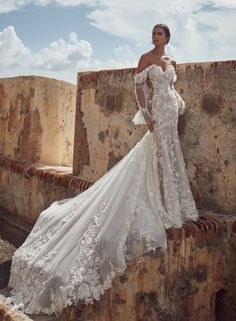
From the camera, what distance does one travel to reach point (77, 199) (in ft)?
13.6

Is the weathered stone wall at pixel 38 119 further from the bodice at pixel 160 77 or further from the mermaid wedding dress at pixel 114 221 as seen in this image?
the bodice at pixel 160 77

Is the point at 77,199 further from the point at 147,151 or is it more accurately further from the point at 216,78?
the point at 216,78

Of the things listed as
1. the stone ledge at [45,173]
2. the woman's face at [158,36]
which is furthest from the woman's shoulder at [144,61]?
the stone ledge at [45,173]

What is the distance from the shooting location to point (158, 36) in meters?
3.58

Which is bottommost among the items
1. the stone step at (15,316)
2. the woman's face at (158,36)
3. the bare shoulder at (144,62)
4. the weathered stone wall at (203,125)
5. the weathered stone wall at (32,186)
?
the stone step at (15,316)

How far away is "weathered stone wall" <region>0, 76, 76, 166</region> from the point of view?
6719 millimetres

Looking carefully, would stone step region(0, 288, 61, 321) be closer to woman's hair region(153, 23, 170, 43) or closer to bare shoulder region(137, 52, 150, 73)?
bare shoulder region(137, 52, 150, 73)

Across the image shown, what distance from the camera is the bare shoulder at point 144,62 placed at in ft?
12.0

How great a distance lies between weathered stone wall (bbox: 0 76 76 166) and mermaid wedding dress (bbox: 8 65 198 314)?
291 centimetres

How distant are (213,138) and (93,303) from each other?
77.9 inches

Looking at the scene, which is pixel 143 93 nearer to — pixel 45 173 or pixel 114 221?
pixel 114 221

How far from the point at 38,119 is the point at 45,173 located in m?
1.11

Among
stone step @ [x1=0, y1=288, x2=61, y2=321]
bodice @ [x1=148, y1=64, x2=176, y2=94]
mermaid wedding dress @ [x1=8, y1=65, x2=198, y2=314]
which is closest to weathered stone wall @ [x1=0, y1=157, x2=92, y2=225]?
mermaid wedding dress @ [x1=8, y1=65, x2=198, y2=314]

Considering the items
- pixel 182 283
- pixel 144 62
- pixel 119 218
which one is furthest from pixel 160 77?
pixel 182 283
